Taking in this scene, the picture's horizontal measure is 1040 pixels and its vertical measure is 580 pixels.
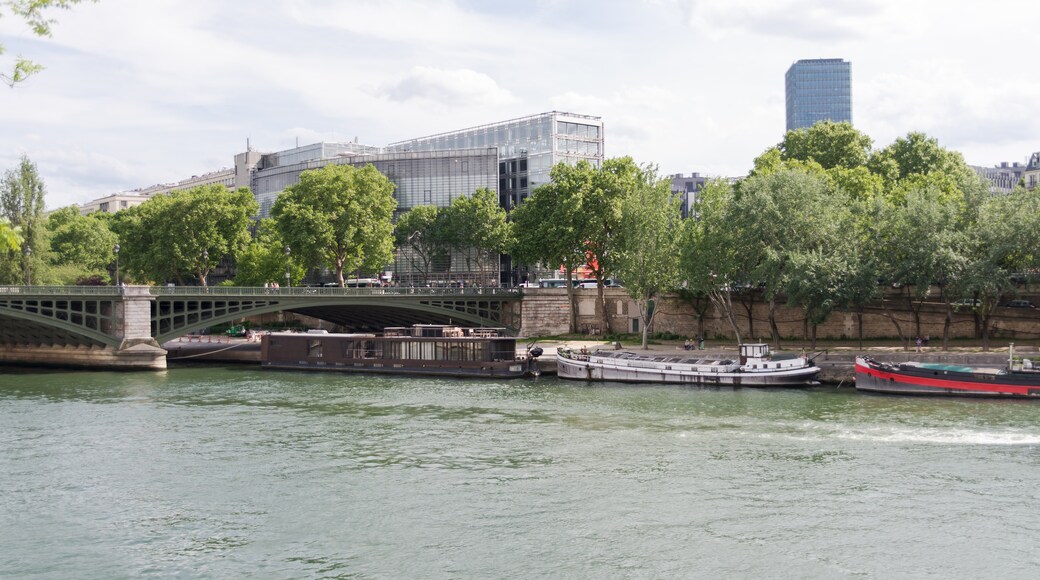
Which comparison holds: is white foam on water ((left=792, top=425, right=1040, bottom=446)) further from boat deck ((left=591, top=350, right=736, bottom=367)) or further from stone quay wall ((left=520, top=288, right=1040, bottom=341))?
stone quay wall ((left=520, top=288, right=1040, bottom=341))

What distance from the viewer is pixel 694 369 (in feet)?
174

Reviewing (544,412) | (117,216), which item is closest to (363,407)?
(544,412)

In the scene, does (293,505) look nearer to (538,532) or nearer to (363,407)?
(538,532)

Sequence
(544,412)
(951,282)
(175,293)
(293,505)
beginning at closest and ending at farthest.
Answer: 1. (293,505)
2. (544,412)
3. (951,282)
4. (175,293)

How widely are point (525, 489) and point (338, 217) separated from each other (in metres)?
58.9

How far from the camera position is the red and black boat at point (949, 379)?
4488 centimetres

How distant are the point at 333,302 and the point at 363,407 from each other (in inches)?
950

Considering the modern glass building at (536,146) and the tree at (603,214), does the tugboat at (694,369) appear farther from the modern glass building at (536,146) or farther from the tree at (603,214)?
the modern glass building at (536,146)

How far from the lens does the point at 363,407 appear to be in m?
45.6

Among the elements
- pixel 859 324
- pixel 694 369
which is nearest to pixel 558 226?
pixel 694 369

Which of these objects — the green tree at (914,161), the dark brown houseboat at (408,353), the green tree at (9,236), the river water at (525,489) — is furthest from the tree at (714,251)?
the green tree at (9,236)

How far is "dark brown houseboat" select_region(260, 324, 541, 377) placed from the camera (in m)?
59.8

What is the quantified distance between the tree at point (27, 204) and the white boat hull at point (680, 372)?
4778 cm

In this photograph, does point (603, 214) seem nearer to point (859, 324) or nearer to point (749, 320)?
point (749, 320)
